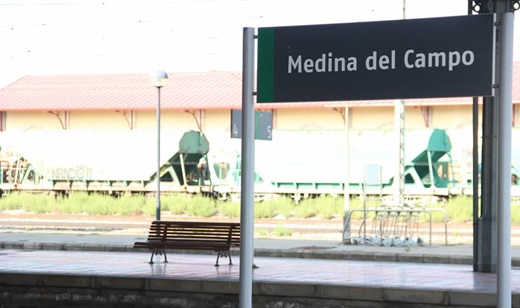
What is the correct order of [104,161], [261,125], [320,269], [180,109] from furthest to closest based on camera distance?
1. [180,109]
2. [104,161]
3. [261,125]
4. [320,269]

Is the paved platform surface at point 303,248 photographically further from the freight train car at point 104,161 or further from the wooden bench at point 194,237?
the freight train car at point 104,161

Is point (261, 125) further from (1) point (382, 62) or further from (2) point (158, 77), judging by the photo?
(2) point (158, 77)

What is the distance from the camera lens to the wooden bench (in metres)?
14.2

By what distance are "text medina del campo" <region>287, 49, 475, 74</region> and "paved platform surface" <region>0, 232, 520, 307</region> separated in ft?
13.0

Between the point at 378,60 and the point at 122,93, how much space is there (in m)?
47.1

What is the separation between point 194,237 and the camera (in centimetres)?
1479

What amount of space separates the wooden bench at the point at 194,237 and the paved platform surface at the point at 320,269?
28cm

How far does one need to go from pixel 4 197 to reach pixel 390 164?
16.3 meters

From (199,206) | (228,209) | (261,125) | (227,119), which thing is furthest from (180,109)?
(261,125)

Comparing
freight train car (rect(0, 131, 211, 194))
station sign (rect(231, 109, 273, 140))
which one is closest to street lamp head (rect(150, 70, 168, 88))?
station sign (rect(231, 109, 273, 140))

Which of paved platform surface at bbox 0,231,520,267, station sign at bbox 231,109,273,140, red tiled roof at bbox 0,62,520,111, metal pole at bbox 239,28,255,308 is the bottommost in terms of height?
paved platform surface at bbox 0,231,520,267

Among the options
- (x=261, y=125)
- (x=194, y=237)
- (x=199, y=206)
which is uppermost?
(x=261, y=125)

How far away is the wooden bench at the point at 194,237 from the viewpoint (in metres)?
14.2

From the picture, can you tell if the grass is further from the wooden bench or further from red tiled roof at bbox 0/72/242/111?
the wooden bench
